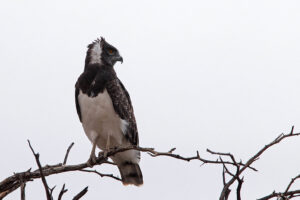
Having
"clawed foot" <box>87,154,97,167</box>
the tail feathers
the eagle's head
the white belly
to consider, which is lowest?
"clawed foot" <box>87,154,97,167</box>

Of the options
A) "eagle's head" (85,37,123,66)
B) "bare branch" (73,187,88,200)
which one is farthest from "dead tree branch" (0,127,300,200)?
"eagle's head" (85,37,123,66)

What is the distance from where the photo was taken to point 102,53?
857 centimetres

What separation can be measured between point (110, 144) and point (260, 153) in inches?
168

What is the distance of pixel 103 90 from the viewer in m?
7.61

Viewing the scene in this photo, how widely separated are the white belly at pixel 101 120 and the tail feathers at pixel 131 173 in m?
0.44

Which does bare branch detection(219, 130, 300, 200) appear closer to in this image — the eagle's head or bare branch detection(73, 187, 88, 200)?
bare branch detection(73, 187, 88, 200)

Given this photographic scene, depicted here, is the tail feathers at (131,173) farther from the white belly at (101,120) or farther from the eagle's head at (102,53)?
the eagle's head at (102,53)

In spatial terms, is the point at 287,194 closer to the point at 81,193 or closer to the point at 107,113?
the point at 81,193

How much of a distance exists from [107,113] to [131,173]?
117cm

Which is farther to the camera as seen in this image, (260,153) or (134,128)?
(134,128)

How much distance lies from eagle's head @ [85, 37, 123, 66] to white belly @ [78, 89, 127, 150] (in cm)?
87

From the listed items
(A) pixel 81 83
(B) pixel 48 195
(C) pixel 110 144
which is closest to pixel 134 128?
(C) pixel 110 144

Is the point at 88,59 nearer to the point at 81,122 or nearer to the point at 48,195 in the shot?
the point at 81,122

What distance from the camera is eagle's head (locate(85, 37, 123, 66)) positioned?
8453 mm
